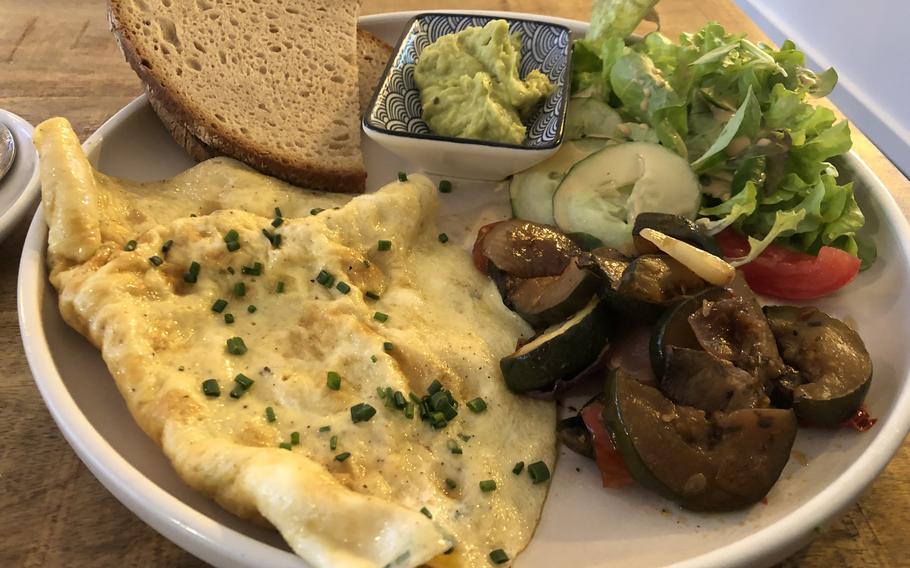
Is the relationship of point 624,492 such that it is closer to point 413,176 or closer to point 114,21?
point 413,176

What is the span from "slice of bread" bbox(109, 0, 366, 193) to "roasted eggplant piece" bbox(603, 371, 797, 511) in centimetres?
145

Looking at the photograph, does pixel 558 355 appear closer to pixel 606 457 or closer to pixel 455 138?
pixel 606 457

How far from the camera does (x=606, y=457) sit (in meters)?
1.78

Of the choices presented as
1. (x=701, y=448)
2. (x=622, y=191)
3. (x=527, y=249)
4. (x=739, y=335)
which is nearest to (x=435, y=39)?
(x=622, y=191)

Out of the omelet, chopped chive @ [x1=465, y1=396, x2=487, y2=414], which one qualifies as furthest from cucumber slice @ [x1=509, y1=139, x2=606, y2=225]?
chopped chive @ [x1=465, y1=396, x2=487, y2=414]

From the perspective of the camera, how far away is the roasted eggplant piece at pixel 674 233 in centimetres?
208

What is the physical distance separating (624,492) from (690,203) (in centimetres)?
109

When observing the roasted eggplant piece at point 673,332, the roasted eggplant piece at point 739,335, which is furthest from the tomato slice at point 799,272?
the roasted eggplant piece at point 673,332

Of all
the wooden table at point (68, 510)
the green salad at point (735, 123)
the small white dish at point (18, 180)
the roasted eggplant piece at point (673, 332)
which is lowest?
the small white dish at point (18, 180)

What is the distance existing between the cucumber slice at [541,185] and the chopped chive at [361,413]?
42.4 inches

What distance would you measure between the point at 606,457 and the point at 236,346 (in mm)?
999

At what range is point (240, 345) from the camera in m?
1.83

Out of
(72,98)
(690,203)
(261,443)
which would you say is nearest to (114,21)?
(72,98)

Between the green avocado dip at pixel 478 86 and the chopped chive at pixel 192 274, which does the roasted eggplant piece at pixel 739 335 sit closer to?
the green avocado dip at pixel 478 86
